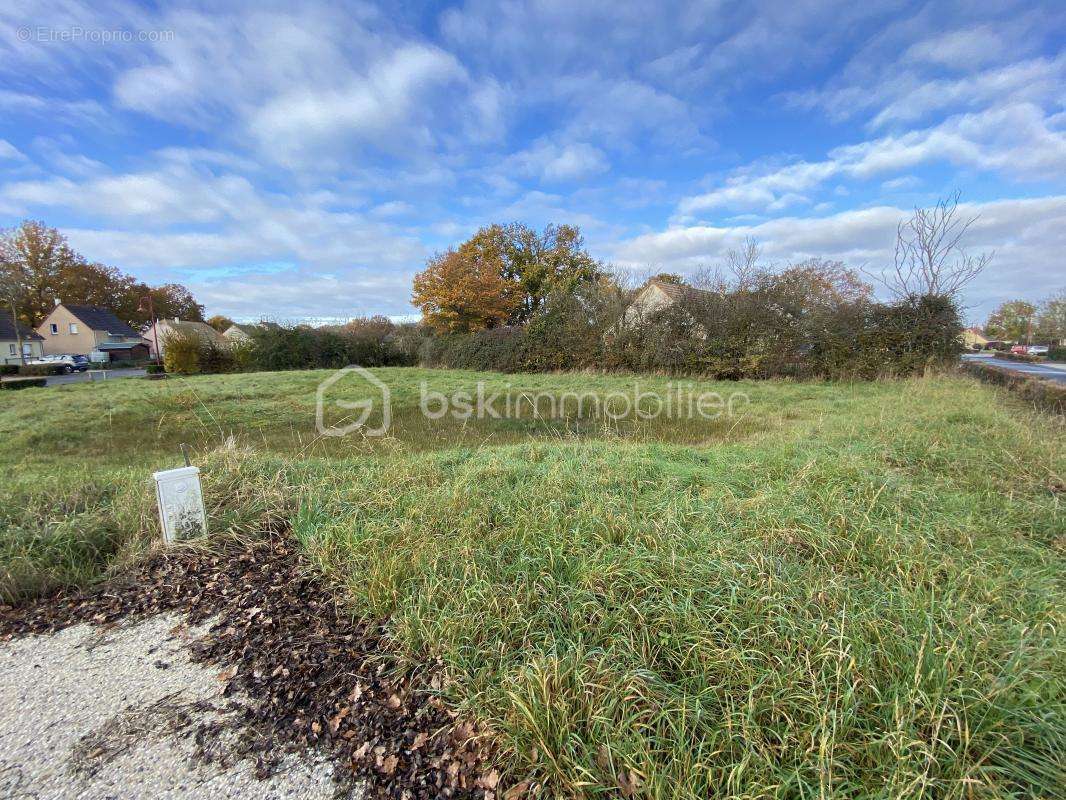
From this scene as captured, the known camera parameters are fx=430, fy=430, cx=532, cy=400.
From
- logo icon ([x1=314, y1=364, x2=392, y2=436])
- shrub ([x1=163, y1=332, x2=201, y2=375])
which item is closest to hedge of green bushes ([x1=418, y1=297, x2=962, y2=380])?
logo icon ([x1=314, y1=364, x2=392, y2=436])

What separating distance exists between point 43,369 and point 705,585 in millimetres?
36926

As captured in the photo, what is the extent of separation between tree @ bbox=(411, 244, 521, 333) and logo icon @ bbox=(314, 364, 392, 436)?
8134mm

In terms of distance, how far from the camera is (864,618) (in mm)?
1699

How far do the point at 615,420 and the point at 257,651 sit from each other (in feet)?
21.2

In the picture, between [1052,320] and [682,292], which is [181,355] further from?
[1052,320]

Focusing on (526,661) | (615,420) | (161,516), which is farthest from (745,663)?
(615,420)

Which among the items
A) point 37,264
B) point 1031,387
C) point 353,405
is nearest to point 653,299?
point 1031,387

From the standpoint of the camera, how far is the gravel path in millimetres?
1403

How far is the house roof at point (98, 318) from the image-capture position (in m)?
36.6

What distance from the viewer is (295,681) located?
70.8 inches

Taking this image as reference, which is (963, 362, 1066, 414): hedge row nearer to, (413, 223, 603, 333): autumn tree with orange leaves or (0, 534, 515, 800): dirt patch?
(0, 534, 515, 800): dirt patch

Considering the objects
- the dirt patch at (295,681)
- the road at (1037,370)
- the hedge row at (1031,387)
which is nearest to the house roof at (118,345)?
the dirt patch at (295,681)

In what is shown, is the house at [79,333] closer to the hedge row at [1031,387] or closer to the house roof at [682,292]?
the house roof at [682,292]

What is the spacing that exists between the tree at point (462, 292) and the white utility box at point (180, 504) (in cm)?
1985
